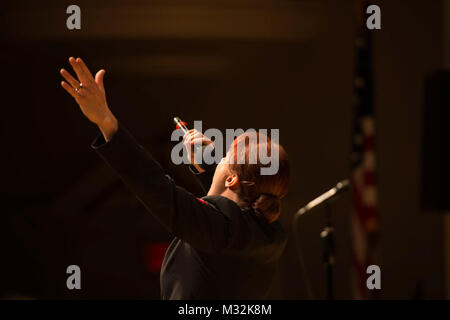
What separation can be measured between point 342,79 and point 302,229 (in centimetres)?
71

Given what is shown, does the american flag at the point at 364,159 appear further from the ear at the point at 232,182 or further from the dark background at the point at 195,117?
the ear at the point at 232,182

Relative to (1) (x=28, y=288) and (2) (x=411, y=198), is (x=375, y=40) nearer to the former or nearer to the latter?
(2) (x=411, y=198)

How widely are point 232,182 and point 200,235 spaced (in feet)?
0.47

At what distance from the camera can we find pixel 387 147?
2059 millimetres

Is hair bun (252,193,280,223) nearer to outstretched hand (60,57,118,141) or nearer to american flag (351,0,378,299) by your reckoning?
outstretched hand (60,57,118,141)

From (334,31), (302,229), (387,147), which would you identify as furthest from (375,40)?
(302,229)

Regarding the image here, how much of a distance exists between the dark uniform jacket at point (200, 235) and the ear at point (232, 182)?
34 mm

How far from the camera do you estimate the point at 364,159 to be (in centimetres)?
207

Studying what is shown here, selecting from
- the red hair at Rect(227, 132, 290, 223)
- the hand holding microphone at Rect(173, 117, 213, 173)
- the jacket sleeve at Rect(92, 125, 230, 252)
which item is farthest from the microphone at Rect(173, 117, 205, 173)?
the jacket sleeve at Rect(92, 125, 230, 252)

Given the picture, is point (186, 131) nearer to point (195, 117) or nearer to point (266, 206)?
point (266, 206)

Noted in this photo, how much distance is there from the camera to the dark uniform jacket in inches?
26.8

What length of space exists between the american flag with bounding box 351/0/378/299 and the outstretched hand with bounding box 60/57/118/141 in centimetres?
157
